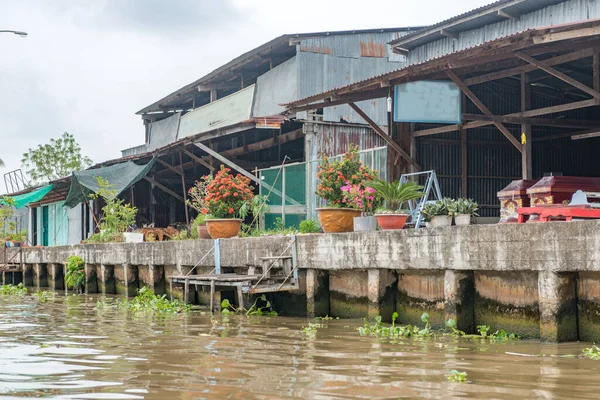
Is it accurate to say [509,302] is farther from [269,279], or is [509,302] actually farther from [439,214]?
[269,279]

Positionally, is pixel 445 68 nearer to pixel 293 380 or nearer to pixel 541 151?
pixel 541 151

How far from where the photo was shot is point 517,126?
1712 centimetres

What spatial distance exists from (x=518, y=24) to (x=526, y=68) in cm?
560

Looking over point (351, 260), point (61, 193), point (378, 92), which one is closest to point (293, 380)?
point (351, 260)

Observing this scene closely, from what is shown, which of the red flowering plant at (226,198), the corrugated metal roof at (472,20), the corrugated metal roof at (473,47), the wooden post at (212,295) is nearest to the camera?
the corrugated metal roof at (473,47)

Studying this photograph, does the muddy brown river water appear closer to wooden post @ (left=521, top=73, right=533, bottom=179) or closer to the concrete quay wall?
the concrete quay wall

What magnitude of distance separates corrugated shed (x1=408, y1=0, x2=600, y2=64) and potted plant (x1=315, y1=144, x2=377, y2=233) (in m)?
7.42

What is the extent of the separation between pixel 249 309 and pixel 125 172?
12.6 meters

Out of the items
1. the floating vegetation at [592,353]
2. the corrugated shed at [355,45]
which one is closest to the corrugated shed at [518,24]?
the corrugated shed at [355,45]

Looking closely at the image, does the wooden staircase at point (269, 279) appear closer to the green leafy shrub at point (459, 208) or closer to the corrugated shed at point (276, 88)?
the green leafy shrub at point (459, 208)

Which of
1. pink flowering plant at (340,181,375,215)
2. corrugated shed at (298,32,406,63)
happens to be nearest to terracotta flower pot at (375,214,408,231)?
pink flowering plant at (340,181,375,215)

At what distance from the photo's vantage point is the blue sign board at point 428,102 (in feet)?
46.9

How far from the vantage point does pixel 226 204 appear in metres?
15.9

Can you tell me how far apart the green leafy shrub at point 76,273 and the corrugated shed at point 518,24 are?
10.8 meters
